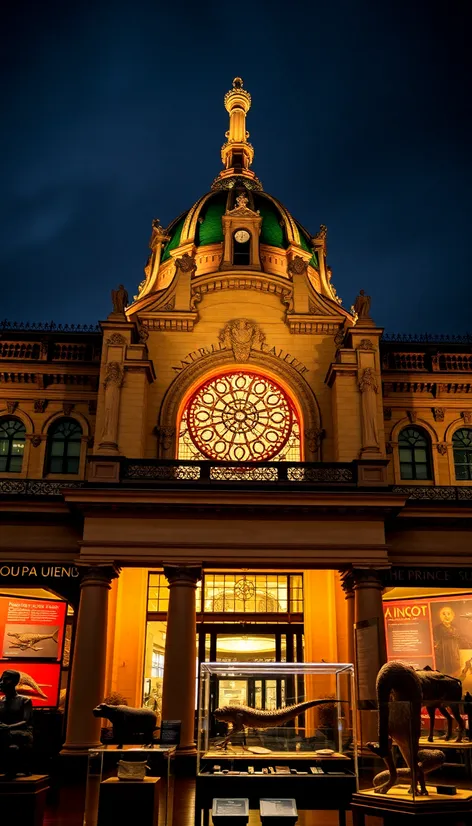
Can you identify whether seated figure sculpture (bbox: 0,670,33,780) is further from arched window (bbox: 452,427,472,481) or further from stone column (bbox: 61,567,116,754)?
arched window (bbox: 452,427,472,481)

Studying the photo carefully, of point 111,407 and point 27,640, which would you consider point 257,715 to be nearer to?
point 27,640

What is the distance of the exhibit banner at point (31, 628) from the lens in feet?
82.9

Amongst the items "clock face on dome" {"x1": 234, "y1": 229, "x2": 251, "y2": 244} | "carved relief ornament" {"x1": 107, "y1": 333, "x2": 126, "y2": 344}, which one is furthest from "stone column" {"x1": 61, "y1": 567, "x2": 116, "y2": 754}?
"clock face on dome" {"x1": 234, "y1": 229, "x2": 251, "y2": 244}

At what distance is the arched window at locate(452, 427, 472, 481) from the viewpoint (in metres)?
29.2

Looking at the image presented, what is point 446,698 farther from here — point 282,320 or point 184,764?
point 282,320

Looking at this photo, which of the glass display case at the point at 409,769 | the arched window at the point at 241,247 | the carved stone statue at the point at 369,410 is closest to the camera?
the glass display case at the point at 409,769

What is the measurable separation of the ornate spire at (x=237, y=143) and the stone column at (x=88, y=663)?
30.4m

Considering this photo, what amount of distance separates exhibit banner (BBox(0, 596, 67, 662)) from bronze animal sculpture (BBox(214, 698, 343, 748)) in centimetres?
1309

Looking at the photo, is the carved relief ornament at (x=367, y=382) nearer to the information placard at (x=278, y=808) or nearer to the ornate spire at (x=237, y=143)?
the information placard at (x=278, y=808)

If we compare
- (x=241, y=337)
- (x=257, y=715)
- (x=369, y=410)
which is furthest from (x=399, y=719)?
(x=241, y=337)

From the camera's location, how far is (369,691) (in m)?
19.5

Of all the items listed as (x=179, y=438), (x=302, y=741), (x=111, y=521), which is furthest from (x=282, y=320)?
(x=302, y=741)

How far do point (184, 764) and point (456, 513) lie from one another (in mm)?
11437

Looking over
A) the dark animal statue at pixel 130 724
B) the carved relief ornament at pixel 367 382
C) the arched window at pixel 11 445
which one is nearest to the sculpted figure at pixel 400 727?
the dark animal statue at pixel 130 724
